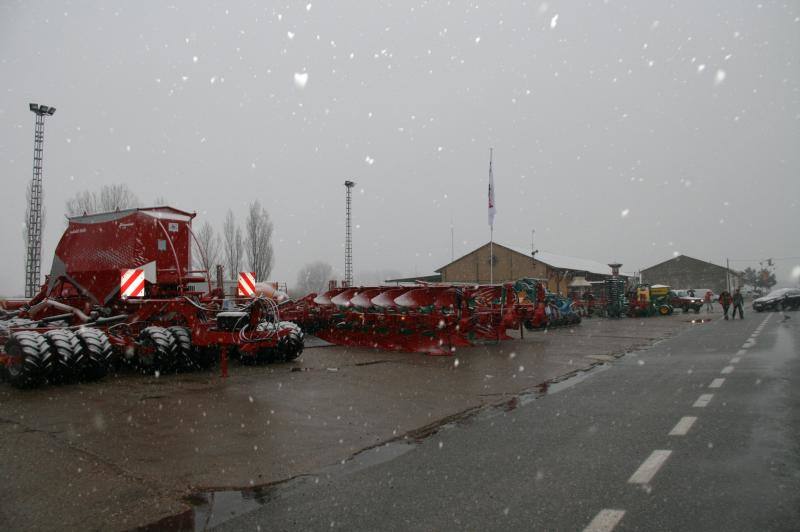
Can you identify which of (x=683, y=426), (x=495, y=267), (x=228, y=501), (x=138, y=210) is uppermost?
(x=495, y=267)

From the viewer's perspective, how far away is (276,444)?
6148mm

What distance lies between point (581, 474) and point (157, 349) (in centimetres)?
799

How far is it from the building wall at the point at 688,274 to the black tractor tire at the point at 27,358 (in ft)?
303

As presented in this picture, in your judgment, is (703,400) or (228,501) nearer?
(228,501)

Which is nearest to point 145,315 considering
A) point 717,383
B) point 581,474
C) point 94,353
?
point 94,353

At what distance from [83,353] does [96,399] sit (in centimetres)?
144

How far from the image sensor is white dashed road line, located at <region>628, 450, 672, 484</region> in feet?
15.5

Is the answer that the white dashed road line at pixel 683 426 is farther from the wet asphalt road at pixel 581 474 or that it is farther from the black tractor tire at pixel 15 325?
the black tractor tire at pixel 15 325

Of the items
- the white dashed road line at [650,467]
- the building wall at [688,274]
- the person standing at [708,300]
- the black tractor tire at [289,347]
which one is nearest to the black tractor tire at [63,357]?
the black tractor tire at [289,347]

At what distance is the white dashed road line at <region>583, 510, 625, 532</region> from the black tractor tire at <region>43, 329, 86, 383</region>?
27.7 feet

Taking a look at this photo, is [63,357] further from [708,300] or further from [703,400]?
[708,300]

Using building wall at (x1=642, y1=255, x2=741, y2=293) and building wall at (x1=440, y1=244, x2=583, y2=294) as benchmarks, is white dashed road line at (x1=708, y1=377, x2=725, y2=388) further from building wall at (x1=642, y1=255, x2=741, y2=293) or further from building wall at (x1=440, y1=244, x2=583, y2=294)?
building wall at (x1=642, y1=255, x2=741, y2=293)

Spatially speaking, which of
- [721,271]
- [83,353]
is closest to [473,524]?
[83,353]

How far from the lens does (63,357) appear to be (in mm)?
9359
